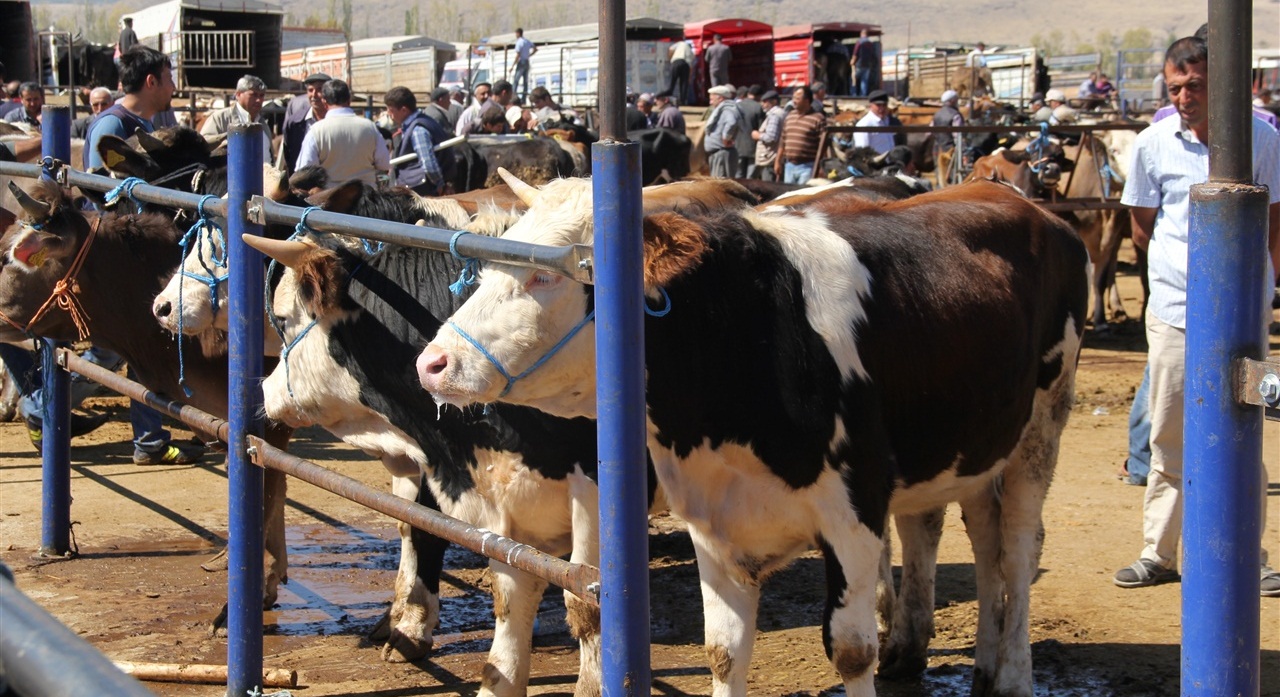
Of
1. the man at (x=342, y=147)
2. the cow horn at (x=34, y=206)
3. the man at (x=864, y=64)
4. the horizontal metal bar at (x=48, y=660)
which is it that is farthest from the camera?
the man at (x=864, y=64)

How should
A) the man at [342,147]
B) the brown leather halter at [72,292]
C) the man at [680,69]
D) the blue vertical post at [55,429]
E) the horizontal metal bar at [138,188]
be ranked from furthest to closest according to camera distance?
the man at [680,69]
the man at [342,147]
the blue vertical post at [55,429]
the brown leather halter at [72,292]
the horizontal metal bar at [138,188]

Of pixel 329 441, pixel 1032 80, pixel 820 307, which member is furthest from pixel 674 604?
pixel 1032 80

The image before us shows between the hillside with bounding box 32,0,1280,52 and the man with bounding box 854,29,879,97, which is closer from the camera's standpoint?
the man with bounding box 854,29,879,97

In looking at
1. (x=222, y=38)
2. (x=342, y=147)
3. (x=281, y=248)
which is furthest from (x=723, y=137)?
(x=222, y=38)

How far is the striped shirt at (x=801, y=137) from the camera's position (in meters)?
16.1

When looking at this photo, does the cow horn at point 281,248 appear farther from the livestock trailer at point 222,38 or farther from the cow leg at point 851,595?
the livestock trailer at point 222,38

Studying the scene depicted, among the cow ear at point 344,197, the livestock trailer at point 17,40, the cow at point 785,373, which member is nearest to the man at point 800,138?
the cow ear at point 344,197

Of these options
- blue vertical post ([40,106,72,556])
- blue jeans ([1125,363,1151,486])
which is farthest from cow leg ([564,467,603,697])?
blue jeans ([1125,363,1151,486])

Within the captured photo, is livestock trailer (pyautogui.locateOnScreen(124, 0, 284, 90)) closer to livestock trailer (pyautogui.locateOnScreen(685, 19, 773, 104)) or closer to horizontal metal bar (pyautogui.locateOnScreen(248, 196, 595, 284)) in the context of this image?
livestock trailer (pyautogui.locateOnScreen(685, 19, 773, 104))

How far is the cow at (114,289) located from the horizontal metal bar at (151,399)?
0.21 meters

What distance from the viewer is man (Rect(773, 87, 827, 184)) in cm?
1599

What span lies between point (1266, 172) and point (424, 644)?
380 cm

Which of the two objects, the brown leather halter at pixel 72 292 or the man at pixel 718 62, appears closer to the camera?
the brown leather halter at pixel 72 292

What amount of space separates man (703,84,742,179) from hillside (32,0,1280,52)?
78935 mm
